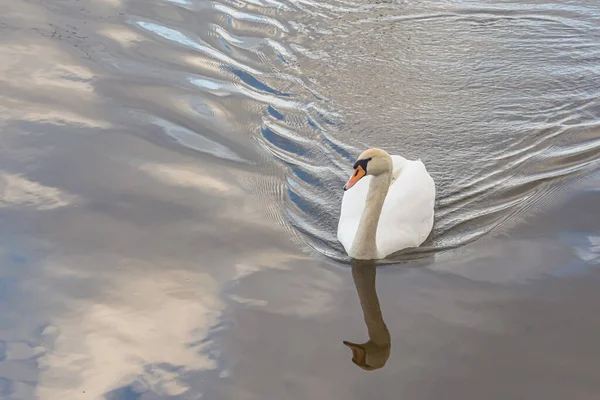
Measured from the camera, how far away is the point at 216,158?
926 centimetres

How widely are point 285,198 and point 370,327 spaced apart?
2216 millimetres

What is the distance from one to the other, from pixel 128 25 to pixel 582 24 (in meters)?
7.06

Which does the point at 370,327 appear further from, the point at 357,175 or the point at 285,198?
the point at 285,198

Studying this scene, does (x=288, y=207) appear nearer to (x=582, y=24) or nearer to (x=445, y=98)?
(x=445, y=98)

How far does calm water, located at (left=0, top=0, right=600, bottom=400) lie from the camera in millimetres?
6312

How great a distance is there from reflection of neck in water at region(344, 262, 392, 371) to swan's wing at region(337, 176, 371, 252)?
0.38 m

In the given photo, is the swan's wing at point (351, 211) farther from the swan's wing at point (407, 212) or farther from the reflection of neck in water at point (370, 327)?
the reflection of neck in water at point (370, 327)

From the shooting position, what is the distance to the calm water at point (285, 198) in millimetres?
6312

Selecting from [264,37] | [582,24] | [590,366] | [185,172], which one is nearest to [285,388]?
[590,366]

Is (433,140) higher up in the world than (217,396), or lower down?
higher up

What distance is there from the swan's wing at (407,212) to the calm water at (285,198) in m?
0.16

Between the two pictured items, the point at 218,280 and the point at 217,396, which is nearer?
the point at 217,396

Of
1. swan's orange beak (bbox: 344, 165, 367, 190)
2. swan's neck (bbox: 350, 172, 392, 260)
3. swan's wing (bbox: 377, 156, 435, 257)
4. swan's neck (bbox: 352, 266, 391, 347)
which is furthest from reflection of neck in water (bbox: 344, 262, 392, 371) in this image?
swan's orange beak (bbox: 344, 165, 367, 190)

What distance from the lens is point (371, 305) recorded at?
23.0 ft
